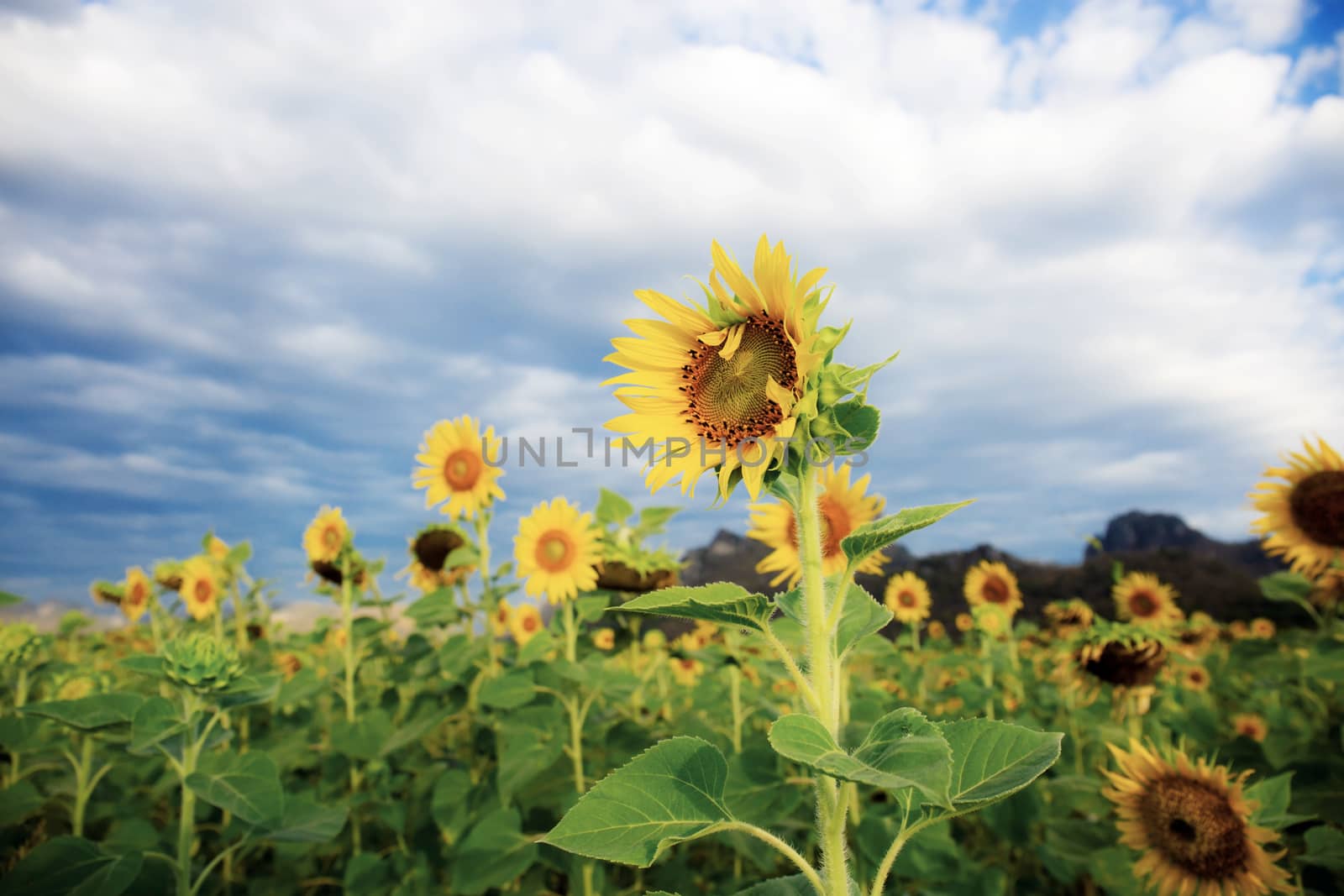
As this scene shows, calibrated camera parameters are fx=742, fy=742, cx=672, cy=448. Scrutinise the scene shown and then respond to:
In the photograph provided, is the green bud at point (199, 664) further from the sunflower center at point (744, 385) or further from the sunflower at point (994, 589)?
the sunflower at point (994, 589)

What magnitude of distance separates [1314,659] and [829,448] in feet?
12.8

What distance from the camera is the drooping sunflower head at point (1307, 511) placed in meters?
4.80

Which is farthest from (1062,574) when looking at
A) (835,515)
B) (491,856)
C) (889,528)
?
(889,528)

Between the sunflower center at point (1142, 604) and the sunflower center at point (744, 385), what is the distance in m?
7.02

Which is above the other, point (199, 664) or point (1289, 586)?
point (1289, 586)

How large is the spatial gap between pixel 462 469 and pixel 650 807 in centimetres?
396

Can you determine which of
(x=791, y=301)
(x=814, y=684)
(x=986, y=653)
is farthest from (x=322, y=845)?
(x=986, y=653)

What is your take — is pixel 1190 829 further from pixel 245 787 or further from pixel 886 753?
pixel 245 787

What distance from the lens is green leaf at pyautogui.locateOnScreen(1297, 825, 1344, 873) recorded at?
296 cm

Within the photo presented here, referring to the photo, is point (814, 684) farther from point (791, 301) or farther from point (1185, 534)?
point (1185, 534)

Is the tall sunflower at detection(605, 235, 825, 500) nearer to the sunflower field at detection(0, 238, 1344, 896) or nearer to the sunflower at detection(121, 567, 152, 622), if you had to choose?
the sunflower field at detection(0, 238, 1344, 896)

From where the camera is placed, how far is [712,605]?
1.50m

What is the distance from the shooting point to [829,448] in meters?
1.67

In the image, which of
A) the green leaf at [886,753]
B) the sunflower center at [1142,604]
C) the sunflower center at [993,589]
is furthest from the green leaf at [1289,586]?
the green leaf at [886,753]
